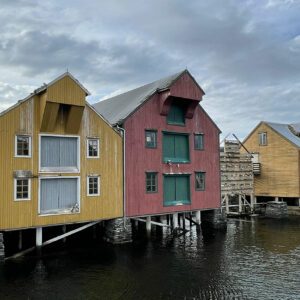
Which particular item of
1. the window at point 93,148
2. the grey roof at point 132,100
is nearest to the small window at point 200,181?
the grey roof at point 132,100

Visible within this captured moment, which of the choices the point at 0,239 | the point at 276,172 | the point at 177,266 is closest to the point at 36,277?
the point at 0,239

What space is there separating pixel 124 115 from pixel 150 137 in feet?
8.12

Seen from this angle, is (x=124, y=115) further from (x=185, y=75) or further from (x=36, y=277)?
(x=36, y=277)

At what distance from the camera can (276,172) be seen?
3769 centimetres

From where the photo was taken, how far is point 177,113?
25.0m

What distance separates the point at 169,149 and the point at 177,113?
2893 millimetres

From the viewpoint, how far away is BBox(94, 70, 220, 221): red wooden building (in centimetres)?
2255

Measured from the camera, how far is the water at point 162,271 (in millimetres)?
13219

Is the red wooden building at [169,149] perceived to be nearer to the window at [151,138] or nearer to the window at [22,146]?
the window at [151,138]

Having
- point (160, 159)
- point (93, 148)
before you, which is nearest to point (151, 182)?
point (160, 159)

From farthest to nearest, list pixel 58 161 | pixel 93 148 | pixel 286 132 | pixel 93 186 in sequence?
1. pixel 286 132
2. pixel 93 148
3. pixel 93 186
4. pixel 58 161

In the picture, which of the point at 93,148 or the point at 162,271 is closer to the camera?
the point at 162,271

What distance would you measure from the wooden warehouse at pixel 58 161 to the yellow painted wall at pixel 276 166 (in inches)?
905

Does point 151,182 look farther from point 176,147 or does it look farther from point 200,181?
point 200,181
